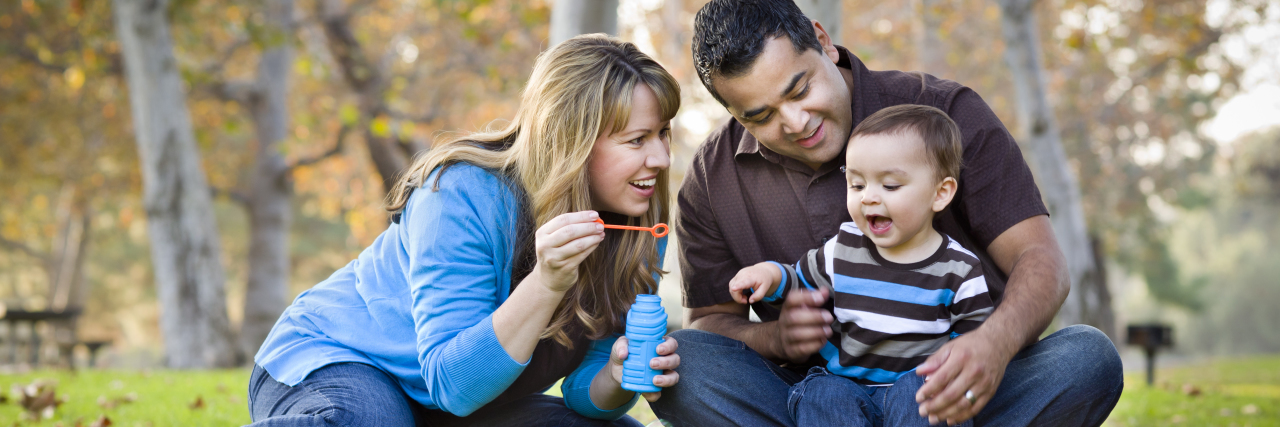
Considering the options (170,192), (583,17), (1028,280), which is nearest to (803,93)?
(1028,280)

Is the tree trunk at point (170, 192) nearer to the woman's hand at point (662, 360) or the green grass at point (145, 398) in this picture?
the green grass at point (145, 398)

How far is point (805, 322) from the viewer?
2.40 metres

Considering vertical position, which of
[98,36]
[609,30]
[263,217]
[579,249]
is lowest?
[263,217]

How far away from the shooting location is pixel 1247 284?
94.8 ft

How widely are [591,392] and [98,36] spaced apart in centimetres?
1012

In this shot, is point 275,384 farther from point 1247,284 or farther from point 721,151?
point 1247,284

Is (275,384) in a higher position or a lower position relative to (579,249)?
lower

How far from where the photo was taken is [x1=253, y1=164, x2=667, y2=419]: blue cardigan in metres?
2.23

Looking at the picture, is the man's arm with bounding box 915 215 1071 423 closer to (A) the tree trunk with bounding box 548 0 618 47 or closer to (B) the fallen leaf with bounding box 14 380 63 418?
(A) the tree trunk with bounding box 548 0 618 47

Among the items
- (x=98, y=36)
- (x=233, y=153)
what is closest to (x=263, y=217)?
(x=98, y=36)

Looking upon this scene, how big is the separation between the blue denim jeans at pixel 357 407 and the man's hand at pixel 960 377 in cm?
109

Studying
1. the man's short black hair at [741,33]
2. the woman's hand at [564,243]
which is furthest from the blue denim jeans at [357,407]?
the man's short black hair at [741,33]

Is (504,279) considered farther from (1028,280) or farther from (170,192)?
(170,192)

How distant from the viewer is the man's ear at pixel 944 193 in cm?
243
